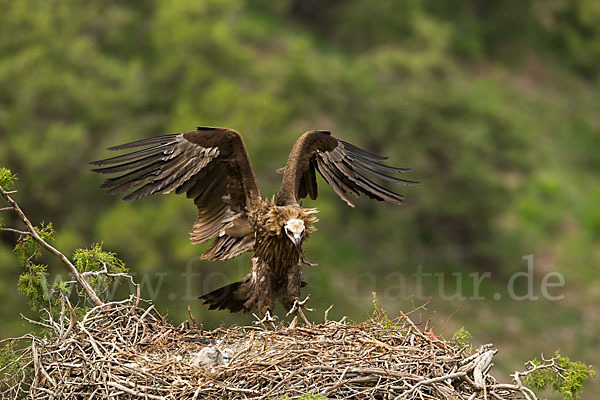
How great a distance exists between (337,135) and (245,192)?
15493mm

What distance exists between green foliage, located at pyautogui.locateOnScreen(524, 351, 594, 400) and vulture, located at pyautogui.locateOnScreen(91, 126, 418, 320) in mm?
2193

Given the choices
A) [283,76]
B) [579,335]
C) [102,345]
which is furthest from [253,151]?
[102,345]

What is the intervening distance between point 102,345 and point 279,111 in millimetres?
16055

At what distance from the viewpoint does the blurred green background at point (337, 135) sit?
69.1 ft

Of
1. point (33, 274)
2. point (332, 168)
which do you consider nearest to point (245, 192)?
point (332, 168)

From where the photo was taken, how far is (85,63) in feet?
75.9

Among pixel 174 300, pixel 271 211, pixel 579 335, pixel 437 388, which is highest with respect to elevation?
pixel 579 335

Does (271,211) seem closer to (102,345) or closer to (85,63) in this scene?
(102,345)

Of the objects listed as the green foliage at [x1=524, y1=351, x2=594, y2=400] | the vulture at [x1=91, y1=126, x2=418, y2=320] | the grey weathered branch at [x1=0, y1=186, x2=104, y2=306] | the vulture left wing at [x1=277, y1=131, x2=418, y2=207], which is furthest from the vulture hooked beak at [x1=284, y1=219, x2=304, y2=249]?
the green foliage at [x1=524, y1=351, x2=594, y2=400]

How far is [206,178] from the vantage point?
29.2ft

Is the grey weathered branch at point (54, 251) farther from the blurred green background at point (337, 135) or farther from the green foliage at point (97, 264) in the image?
the blurred green background at point (337, 135)

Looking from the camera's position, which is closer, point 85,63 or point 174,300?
point 174,300

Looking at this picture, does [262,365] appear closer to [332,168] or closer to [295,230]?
[295,230]

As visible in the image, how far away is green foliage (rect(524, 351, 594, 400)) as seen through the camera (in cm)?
729
